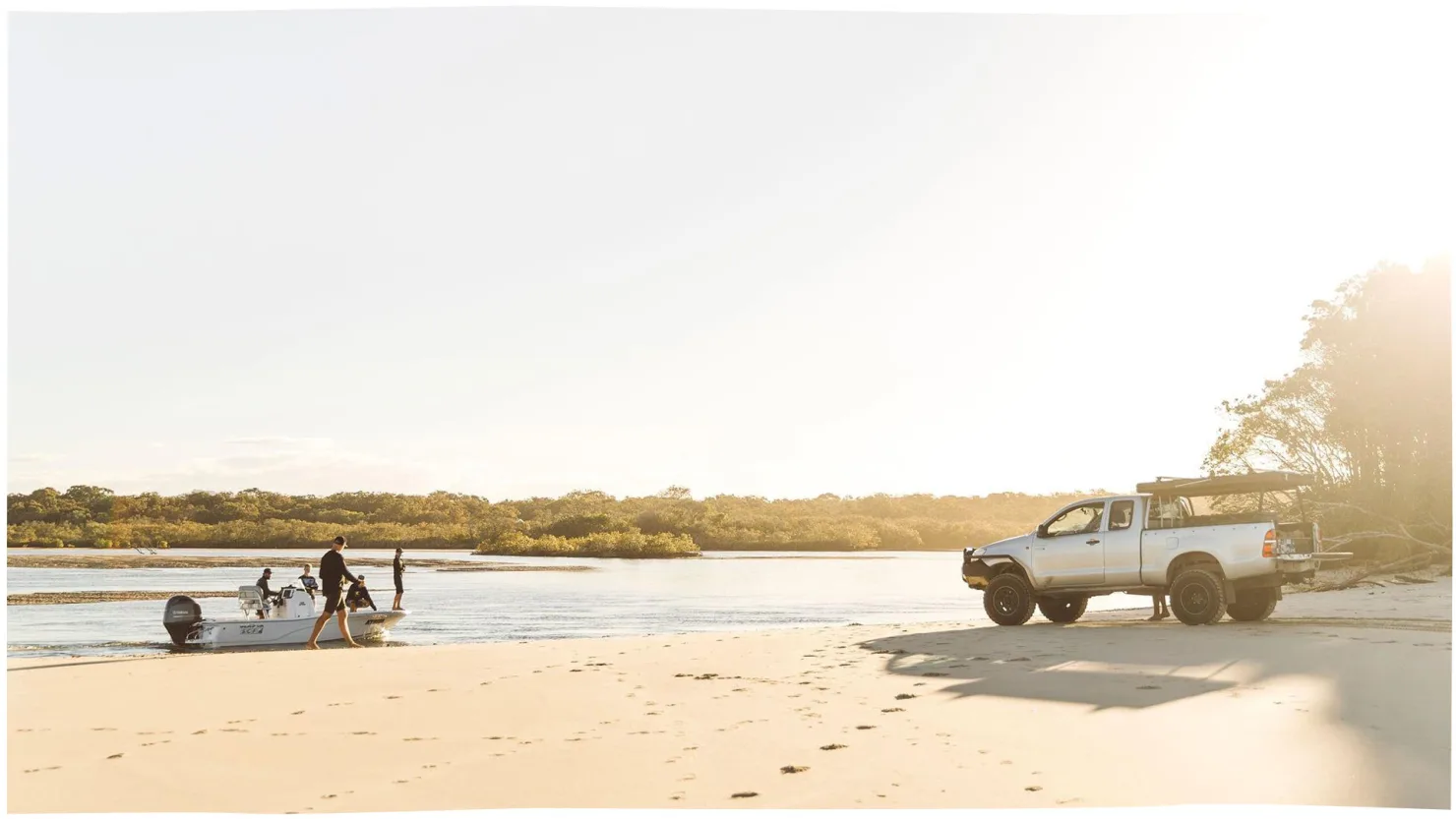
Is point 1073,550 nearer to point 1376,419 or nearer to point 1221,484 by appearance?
point 1221,484

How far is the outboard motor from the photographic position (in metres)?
21.3

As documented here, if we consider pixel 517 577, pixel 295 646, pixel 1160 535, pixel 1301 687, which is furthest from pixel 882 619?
pixel 517 577

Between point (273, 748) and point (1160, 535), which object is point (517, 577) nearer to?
point (1160, 535)

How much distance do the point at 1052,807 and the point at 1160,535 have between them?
1037 centimetres

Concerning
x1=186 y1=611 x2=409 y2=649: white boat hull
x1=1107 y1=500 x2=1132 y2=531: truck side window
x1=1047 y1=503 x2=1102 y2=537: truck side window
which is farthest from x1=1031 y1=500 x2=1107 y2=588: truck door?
x1=186 y1=611 x2=409 y2=649: white boat hull

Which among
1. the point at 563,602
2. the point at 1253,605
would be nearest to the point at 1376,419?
the point at 1253,605

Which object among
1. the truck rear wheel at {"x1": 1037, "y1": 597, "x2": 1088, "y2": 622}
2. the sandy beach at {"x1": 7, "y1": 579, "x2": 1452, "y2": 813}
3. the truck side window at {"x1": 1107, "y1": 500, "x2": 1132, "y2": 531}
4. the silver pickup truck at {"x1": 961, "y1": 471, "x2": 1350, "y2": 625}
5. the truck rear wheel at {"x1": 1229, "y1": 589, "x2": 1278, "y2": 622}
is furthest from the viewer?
the truck rear wheel at {"x1": 1037, "y1": 597, "x2": 1088, "y2": 622}

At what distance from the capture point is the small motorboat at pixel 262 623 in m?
21.5

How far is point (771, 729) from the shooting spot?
32.8 feet

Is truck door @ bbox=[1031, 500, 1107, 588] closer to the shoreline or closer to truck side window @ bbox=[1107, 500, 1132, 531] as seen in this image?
truck side window @ bbox=[1107, 500, 1132, 531]

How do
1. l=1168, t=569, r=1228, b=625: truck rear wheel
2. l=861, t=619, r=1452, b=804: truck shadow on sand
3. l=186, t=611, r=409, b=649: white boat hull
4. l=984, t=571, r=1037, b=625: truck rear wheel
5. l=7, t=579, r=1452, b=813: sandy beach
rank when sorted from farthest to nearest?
l=186, t=611, r=409, b=649: white boat hull
l=984, t=571, r=1037, b=625: truck rear wheel
l=1168, t=569, r=1228, b=625: truck rear wheel
l=861, t=619, r=1452, b=804: truck shadow on sand
l=7, t=579, r=1452, b=813: sandy beach

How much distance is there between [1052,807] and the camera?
7742 mm

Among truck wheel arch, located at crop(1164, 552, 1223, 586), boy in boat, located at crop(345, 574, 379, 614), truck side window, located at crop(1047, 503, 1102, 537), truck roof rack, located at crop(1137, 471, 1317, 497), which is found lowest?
boy in boat, located at crop(345, 574, 379, 614)

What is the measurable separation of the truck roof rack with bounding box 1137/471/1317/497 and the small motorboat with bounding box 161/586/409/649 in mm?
14711
